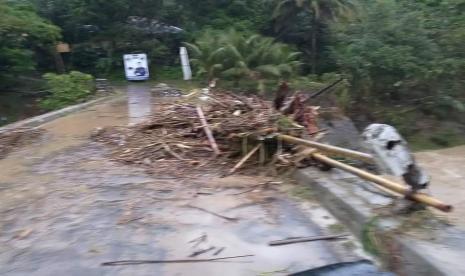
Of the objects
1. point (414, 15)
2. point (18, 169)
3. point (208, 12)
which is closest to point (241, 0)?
point (208, 12)

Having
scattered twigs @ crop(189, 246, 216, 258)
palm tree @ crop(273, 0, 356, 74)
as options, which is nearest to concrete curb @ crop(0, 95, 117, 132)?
scattered twigs @ crop(189, 246, 216, 258)

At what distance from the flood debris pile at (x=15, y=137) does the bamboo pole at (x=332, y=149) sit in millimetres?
4261

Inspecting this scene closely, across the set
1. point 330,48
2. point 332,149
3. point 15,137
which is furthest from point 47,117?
point 330,48

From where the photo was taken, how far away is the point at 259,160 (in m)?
6.70

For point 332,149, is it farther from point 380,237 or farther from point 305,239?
point 380,237

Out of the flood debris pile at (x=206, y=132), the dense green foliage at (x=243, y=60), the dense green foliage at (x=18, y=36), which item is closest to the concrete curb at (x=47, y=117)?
the flood debris pile at (x=206, y=132)

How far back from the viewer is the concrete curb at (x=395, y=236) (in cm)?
345

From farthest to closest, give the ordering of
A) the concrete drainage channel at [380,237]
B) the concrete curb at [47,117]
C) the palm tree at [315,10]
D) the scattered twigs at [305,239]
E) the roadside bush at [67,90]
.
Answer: the palm tree at [315,10]
the roadside bush at [67,90]
the concrete curb at [47,117]
the scattered twigs at [305,239]
the concrete drainage channel at [380,237]

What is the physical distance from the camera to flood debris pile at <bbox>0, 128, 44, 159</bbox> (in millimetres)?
8453

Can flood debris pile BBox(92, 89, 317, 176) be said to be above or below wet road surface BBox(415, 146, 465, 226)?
above

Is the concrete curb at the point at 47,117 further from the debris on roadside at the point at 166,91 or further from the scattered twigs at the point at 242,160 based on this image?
the scattered twigs at the point at 242,160

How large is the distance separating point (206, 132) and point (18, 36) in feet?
39.5

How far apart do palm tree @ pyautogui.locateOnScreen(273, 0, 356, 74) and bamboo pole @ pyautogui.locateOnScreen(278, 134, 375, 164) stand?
13.5m

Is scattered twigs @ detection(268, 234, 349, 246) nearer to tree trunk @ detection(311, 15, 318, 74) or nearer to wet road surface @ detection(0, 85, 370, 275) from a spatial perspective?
wet road surface @ detection(0, 85, 370, 275)
